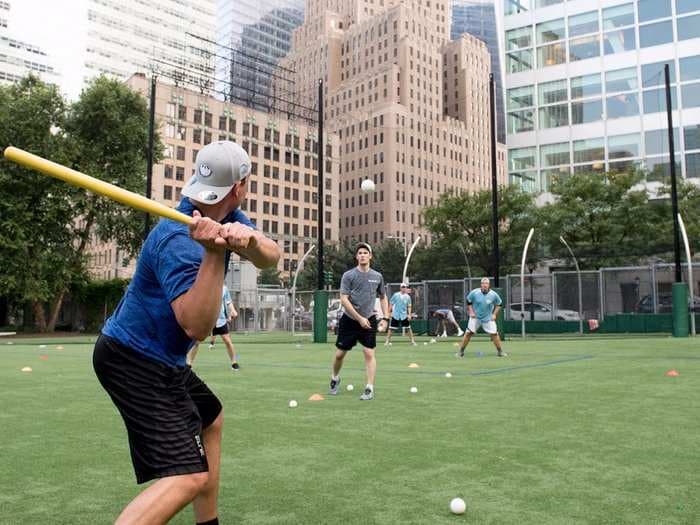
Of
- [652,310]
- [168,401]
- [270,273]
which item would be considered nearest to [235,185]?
[168,401]

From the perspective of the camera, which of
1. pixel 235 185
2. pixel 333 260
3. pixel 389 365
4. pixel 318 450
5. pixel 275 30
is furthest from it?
pixel 275 30

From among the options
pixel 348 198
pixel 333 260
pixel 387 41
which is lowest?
pixel 333 260

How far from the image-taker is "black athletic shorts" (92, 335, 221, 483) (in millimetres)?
2697

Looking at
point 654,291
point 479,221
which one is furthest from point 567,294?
point 479,221

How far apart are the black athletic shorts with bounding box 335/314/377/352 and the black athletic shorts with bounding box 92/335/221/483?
6144mm

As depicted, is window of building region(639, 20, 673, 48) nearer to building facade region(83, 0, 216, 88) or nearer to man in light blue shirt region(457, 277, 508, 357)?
man in light blue shirt region(457, 277, 508, 357)

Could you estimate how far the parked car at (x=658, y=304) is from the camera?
2762cm

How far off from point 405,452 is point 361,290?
404 cm

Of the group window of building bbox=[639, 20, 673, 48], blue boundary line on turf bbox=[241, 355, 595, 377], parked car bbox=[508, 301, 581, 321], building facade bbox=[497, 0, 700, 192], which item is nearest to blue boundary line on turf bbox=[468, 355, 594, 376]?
blue boundary line on turf bbox=[241, 355, 595, 377]

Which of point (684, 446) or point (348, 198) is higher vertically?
point (348, 198)

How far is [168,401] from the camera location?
2834 mm

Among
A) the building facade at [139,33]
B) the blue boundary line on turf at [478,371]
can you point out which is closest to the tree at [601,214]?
the blue boundary line on turf at [478,371]

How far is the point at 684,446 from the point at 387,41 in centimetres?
13845

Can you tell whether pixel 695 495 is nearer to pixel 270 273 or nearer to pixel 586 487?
pixel 586 487
